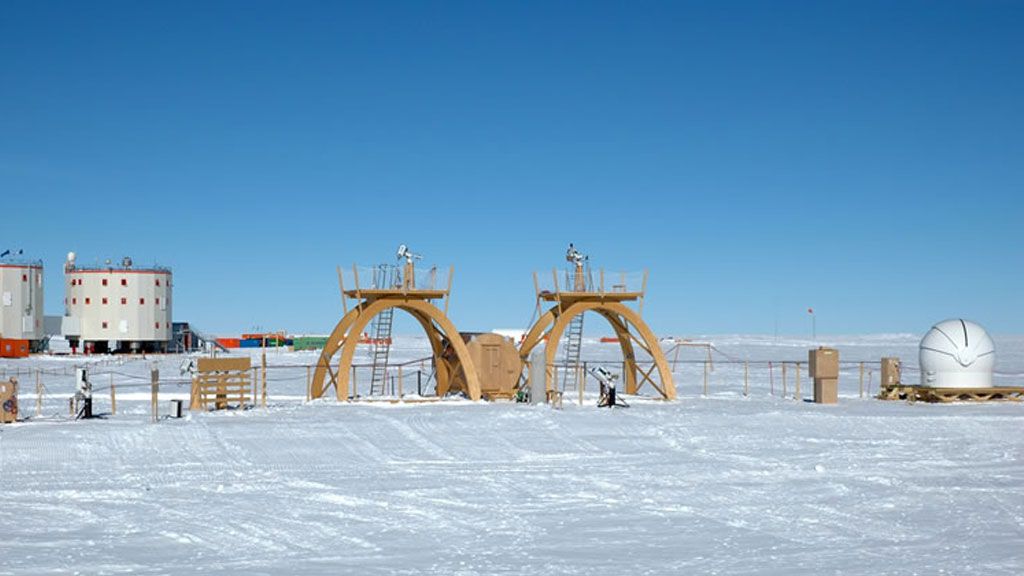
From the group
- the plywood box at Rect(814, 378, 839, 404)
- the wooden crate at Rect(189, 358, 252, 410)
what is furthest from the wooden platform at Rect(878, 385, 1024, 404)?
the wooden crate at Rect(189, 358, 252, 410)

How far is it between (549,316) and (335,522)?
22.8 metres

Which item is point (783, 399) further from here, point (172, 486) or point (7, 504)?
point (7, 504)

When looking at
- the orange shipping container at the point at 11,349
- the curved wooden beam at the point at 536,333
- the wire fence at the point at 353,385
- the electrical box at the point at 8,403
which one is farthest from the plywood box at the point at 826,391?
the orange shipping container at the point at 11,349

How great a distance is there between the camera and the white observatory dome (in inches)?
1507

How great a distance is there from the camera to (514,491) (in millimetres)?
18875

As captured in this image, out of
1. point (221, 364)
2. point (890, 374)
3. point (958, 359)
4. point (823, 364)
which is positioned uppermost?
point (958, 359)

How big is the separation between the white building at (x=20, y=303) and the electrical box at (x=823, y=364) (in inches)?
2593

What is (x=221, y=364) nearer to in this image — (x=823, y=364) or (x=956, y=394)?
(x=823, y=364)

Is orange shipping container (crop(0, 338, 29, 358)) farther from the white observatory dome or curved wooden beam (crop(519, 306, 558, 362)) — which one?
the white observatory dome

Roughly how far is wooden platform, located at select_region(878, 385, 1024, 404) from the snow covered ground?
5153 mm

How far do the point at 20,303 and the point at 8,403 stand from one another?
200 ft

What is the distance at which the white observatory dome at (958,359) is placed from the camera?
1507 inches

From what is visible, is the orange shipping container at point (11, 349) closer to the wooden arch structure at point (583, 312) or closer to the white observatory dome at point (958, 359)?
the wooden arch structure at point (583, 312)

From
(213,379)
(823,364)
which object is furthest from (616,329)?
(213,379)
